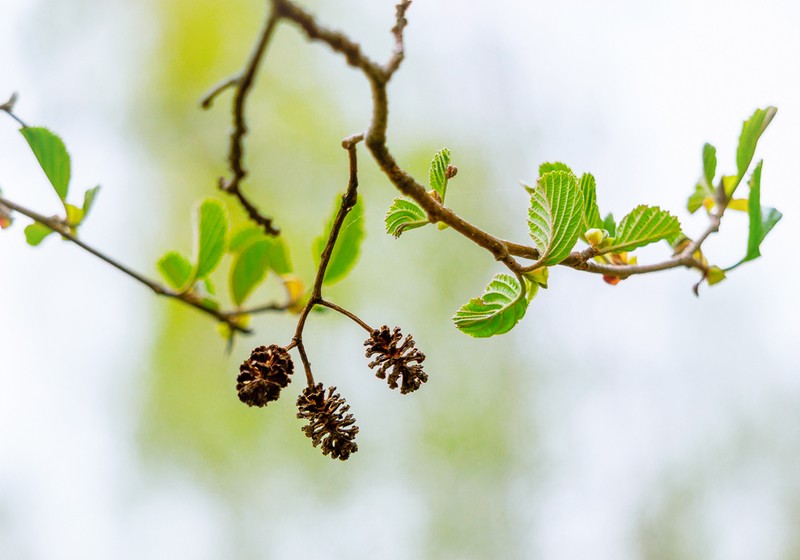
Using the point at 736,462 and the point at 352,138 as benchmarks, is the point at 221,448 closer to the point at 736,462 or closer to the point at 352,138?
the point at 736,462

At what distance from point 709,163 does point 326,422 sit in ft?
1.09

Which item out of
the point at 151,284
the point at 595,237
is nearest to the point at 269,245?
the point at 151,284

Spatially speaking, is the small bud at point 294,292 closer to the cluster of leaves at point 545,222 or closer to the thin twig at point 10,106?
the cluster of leaves at point 545,222

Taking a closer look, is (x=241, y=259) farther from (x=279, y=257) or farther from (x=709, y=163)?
(x=709, y=163)

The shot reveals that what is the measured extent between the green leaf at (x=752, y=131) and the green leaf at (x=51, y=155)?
478mm

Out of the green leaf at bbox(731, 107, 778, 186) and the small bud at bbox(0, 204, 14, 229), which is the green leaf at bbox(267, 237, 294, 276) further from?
the green leaf at bbox(731, 107, 778, 186)

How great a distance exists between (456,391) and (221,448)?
0.80 metres

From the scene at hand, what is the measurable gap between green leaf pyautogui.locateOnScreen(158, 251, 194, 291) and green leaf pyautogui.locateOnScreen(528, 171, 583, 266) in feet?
1.15

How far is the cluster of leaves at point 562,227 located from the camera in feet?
1.34

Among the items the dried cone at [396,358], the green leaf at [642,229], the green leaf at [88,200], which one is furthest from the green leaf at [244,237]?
the green leaf at [642,229]

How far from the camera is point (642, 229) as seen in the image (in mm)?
433

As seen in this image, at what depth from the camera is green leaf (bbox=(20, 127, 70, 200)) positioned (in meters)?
0.52

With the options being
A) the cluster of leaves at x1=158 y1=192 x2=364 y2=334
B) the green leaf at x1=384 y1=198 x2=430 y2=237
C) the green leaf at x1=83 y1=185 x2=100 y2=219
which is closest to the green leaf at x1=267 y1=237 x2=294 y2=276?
the cluster of leaves at x1=158 y1=192 x2=364 y2=334

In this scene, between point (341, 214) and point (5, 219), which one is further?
point (5, 219)
